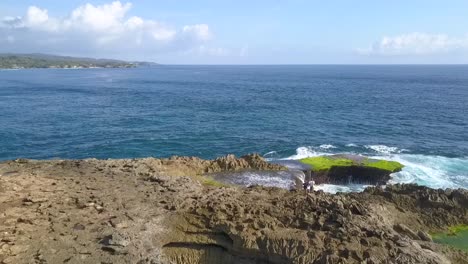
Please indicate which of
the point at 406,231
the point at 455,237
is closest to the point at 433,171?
the point at 455,237

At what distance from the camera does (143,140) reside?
189 feet

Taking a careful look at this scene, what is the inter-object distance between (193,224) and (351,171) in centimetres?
2502

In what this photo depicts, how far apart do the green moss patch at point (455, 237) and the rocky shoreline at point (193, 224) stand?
622mm

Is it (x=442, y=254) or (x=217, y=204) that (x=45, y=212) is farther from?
(x=442, y=254)

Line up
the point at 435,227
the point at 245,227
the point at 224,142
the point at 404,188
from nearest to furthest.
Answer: the point at 245,227
the point at 435,227
the point at 404,188
the point at 224,142

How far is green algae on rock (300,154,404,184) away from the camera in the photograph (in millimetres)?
42656

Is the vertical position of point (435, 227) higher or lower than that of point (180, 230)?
lower

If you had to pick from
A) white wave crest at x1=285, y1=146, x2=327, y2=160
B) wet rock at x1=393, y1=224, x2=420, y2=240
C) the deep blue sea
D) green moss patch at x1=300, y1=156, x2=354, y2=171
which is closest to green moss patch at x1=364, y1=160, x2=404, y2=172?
the deep blue sea

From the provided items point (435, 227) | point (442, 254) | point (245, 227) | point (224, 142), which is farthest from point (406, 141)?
point (245, 227)

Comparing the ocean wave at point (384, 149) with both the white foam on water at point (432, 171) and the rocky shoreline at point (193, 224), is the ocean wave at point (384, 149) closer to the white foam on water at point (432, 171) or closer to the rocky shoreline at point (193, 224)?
the white foam on water at point (432, 171)

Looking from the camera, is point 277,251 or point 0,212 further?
point 0,212

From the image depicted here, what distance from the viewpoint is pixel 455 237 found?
2705 centimetres

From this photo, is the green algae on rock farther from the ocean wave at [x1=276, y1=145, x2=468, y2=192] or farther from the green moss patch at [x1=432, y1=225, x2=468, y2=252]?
the green moss patch at [x1=432, y1=225, x2=468, y2=252]

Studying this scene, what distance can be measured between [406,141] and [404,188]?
29.3m
